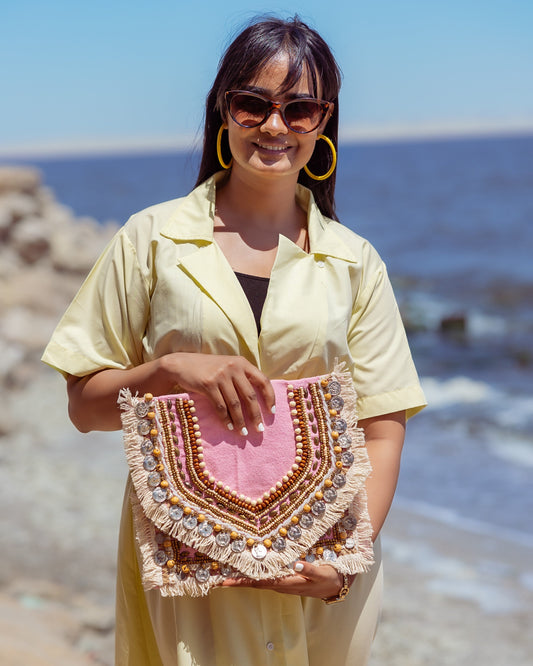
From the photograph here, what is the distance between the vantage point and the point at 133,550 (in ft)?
6.67

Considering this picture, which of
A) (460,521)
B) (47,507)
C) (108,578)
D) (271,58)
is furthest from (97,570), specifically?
(271,58)

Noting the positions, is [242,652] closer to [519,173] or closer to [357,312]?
[357,312]

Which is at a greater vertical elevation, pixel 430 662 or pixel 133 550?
pixel 133 550

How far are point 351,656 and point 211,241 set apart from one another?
3.31ft

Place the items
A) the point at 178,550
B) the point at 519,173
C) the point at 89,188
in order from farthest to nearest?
the point at 89,188 < the point at 519,173 < the point at 178,550

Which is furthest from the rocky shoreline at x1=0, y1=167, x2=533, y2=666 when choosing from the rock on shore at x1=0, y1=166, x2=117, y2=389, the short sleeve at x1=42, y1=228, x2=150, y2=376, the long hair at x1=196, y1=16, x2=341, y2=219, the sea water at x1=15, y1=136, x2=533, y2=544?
the long hair at x1=196, y1=16, x2=341, y2=219

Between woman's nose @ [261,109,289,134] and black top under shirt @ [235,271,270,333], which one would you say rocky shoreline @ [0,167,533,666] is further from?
woman's nose @ [261,109,289,134]

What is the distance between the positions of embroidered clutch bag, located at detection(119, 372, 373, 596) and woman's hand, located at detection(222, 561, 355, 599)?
18mm

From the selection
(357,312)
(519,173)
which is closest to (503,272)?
(357,312)

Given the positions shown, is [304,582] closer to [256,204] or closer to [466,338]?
[256,204]

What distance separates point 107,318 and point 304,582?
0.70 m

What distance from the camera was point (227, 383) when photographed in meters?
1.73

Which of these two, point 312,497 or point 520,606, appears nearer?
point 312,497

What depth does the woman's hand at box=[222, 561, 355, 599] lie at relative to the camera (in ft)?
5.74
